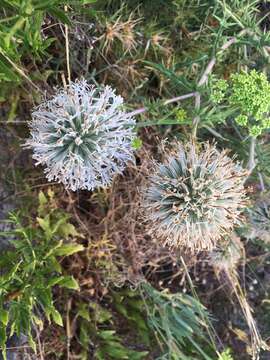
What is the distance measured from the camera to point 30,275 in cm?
173

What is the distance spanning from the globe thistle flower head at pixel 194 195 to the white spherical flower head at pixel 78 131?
177mm

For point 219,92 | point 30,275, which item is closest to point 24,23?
point 219,92

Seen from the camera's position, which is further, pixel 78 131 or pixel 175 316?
pixel 175 316

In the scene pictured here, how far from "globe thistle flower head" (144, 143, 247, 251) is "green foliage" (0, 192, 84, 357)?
47cm

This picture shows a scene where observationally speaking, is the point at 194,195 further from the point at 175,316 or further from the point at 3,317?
the point at 175,316

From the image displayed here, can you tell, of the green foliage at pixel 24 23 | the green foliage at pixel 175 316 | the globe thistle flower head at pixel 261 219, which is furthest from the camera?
the green foliage at pixel 175 316

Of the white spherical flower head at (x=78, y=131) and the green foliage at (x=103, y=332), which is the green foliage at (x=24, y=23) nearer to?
the white spherical flower head at (x=78, y=131)

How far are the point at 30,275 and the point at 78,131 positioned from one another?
2.09 ft

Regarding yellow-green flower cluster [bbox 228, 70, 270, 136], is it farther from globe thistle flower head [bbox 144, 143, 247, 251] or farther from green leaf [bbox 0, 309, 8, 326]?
green leaf [bbox 0, 309, 8, 326]

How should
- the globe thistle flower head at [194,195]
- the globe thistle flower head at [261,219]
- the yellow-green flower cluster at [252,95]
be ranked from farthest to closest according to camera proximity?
1. the globe thistle flower head at [261,219]
2. the globe thistle flower head at [194,195]
3. the yellow-green flower cluster at [252,95]

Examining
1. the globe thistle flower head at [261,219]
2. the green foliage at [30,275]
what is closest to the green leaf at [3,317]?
the green foliage at [30,275]

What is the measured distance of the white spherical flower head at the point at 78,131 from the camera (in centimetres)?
131

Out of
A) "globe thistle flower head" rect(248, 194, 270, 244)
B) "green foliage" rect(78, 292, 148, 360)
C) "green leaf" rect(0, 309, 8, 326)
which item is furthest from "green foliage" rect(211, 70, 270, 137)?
"green foliage" rect(78, 292, 148, 360)

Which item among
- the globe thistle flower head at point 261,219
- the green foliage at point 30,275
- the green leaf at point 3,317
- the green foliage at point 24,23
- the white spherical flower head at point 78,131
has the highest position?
the green foliage at point 24,23
